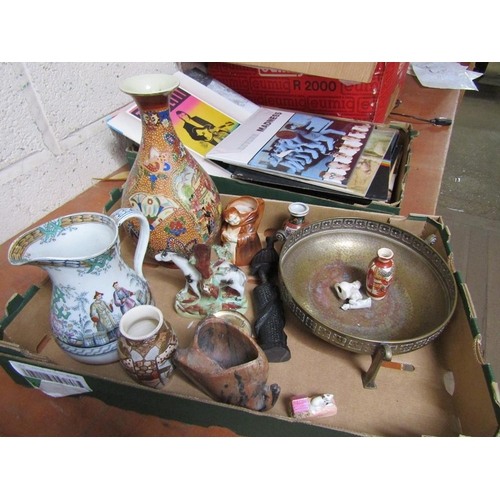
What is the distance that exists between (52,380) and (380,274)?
0.54m

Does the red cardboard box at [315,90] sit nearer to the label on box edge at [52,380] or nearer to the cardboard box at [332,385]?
the cardboard box at [332,385]

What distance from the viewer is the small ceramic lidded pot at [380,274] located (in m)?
0.64

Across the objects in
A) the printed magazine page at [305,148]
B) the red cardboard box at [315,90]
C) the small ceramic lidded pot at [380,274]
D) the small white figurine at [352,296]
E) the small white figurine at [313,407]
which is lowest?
the small white figurine at [313,407]

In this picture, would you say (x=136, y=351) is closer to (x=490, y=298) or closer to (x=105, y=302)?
(x=105, y=302)

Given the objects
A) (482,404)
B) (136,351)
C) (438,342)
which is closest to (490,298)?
(438,342)

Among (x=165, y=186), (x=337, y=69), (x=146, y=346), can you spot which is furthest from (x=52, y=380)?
(x=337, y=69)

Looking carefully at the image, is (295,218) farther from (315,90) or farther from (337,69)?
(315,90)

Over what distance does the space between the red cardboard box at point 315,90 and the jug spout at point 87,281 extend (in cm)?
72

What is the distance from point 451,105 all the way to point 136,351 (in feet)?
4.23

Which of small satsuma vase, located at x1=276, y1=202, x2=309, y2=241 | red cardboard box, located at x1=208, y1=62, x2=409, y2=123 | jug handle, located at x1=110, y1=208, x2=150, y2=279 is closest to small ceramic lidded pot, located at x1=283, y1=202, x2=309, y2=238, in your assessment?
small satsuma vase, located at x1=276, y1=202, x2=309, y2=241

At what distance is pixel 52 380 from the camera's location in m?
0.57

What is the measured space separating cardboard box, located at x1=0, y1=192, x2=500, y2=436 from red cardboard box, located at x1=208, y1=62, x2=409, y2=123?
0.49m

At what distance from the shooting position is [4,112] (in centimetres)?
75

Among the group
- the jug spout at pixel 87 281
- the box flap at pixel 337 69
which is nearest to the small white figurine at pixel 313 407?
the jug spout at pixel 87 281
